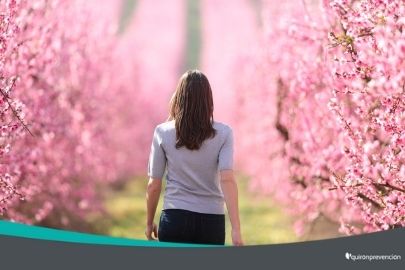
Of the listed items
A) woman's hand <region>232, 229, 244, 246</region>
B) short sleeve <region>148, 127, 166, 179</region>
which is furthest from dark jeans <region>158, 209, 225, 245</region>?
short sleeve <region>148, 127, 166, 179</region>

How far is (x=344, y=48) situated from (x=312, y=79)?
2.76 m

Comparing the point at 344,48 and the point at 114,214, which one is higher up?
the point at 114,214

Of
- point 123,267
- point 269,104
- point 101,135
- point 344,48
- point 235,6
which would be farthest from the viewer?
point 235,6

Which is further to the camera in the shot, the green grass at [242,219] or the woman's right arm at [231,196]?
the green grass at [242,219]

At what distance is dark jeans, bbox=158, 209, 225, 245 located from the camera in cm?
621

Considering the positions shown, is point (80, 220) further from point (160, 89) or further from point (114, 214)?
point (160, 89)

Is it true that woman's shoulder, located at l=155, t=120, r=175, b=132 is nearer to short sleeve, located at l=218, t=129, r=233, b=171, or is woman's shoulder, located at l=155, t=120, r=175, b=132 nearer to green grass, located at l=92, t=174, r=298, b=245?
short sleeve, located at l=218, t=129, r=233, b=171

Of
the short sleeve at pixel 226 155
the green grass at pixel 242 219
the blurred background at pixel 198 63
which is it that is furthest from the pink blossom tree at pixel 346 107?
the green grass at pixel 242 219

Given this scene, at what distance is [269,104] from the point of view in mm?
20156

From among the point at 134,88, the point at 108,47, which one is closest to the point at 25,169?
the point at 108,47

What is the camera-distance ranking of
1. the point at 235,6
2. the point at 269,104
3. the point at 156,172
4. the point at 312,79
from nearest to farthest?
the point at 156,172 < the point at 312,79 < the point at 269,104 < the point at 235,6

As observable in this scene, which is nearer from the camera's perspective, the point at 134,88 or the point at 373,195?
the point at 373,195

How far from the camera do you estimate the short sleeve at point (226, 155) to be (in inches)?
243

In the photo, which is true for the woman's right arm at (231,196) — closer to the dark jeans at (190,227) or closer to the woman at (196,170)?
the woman at (196,170)
